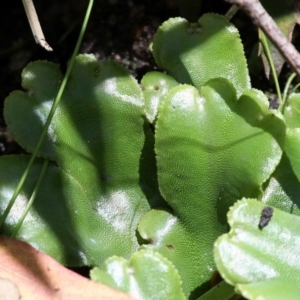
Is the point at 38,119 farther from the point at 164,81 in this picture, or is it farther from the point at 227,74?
the point at 227,74

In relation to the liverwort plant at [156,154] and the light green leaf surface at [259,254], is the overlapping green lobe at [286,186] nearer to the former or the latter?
the liverwort plant at [156,154]

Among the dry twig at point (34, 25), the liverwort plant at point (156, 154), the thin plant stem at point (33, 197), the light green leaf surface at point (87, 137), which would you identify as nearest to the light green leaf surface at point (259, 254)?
the liverwort plant at point (156, 154)

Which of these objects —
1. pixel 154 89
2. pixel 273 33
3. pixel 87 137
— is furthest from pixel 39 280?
pixel 273 33

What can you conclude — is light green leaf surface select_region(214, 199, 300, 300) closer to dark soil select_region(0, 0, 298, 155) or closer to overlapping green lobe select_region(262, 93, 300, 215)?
overlapping green lobe select_region(262, 93, 300, 215)

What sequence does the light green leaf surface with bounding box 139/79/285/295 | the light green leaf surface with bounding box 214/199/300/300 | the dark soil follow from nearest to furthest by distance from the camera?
the light green leaf surface with bounding box 214/199/300/300
the light green leaf surface with bounding box 139/79/285/295
the dark soil

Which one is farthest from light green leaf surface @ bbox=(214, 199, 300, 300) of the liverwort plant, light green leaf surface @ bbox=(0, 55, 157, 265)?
light green leaf surface @ bbox=(0, 55, 157, 265)

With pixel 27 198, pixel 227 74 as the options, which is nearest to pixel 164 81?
pixel 227 74
